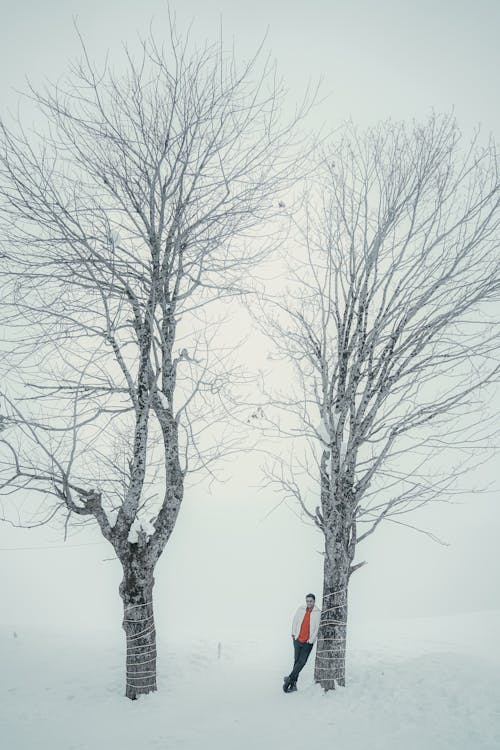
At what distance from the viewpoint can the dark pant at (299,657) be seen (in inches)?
281

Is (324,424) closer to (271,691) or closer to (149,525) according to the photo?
(149,525)

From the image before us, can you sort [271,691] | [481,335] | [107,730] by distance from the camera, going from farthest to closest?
[481,335]
[271,691]
[107,730]

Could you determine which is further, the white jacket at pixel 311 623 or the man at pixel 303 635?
the white jacket at pixel 311 623

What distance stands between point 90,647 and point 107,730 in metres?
4.50

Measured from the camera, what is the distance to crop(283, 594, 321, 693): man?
7.17m

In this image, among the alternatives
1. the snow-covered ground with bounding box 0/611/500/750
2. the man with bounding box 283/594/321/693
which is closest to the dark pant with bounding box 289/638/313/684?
the man with bounding box 283/594/321/693

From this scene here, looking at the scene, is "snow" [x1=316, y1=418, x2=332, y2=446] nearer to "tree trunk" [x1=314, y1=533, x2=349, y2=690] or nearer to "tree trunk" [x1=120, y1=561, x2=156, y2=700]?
"tree trunk" [x1=314, y1=533, x2=349, y2=690]

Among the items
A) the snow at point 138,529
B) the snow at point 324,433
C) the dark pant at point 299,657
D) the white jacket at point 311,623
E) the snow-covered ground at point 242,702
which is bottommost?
the snow-covered ground at point 242,702

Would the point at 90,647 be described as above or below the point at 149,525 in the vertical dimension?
below

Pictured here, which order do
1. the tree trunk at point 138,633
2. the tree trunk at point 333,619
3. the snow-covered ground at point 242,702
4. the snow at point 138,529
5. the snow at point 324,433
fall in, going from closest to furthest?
the snow-covered ground at point 242,702
the tree trunk at point 138,633
the snow at point 138,529
the tree trunk at point 333,619
the snow at point 324,433

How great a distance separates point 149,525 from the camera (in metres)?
6.99

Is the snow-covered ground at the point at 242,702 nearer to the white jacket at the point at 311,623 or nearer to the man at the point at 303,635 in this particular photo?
the man at the point at 303,635

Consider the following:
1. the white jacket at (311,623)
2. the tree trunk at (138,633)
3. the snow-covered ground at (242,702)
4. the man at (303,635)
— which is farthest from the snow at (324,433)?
the snow-covered ground at (242,702)

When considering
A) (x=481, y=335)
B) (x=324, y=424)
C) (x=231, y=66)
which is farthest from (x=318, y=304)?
(x=231, y=66)
